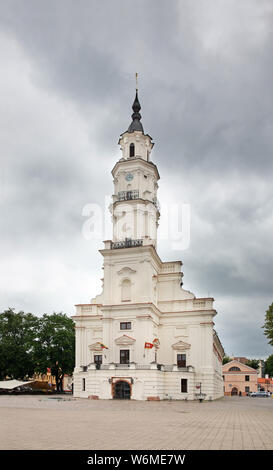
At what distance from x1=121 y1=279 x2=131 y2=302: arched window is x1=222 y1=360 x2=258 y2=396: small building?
202ft

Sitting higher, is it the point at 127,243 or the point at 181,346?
the point at 127,243

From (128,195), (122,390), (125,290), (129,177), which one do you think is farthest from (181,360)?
(129,177)

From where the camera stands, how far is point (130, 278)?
53.4 m

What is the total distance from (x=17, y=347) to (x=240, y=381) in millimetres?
60348

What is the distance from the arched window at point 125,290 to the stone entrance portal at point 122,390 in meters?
10.5

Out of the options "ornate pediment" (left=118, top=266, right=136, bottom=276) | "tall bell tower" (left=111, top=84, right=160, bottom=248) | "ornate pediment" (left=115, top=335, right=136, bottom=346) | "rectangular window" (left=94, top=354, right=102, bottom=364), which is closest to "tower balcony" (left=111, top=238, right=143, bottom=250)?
"tall bell tower" (left=111, top=84, right=160, bottom=248)

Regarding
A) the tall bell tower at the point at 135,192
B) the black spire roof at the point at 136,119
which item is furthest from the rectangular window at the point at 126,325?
the black spire roof at the point at 136,119

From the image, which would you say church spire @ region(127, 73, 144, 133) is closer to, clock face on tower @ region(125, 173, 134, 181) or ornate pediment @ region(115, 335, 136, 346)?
clock face on tower @ region(125, 173, 134, 181)

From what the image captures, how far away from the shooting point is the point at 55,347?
210 ft

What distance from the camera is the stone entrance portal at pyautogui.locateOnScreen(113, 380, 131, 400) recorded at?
4625 centimetres

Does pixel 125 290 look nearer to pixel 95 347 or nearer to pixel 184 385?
pixel 95 347

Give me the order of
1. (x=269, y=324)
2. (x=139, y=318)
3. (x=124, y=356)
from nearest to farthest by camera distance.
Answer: (x=269, y=324) → (x=139, y=318) → (x=124, y=356)

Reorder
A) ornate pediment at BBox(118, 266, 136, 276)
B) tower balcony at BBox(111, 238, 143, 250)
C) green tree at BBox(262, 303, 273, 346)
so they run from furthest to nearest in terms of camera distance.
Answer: tower balcony at BBox(111, 238, 143, 250) < ornate pediment at BBox(118, 266, 136, 276) < green tree at BBox(262, 303, 273, 346)
